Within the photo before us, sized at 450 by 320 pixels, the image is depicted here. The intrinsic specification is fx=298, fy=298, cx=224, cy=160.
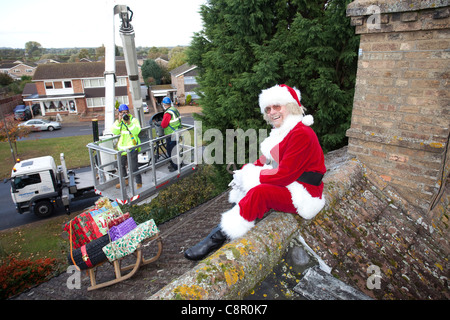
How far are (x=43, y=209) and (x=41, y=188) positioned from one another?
3.09ft

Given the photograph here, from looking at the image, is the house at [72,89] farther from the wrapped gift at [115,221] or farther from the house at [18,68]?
the house at [18,68]

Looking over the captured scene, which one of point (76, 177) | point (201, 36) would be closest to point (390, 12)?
point (201, 36)

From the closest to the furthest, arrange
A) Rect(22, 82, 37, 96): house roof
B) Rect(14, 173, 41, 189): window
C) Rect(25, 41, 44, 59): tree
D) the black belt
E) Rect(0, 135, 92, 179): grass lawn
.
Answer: the black belt
Rect(14, 173, 41, 189): window
Rect(0, 135, 92, 179): grass lawn
Rect(22, 82, 37, 96): house roof
Rect(25, 41, 44, 59): tree

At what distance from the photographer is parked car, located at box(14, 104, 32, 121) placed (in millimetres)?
36244

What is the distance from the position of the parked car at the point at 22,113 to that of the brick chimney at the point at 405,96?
138ft

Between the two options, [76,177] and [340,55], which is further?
[76,177]

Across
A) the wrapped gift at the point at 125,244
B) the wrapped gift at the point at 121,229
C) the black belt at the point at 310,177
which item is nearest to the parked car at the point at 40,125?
the wrapped gift at the point at 121,229

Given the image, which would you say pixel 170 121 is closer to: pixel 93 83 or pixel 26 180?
pixel 26 180

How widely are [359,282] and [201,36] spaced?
887cm

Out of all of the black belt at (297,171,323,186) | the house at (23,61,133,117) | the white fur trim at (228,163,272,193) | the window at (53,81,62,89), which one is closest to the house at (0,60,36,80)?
the house at (23,61,133,117)

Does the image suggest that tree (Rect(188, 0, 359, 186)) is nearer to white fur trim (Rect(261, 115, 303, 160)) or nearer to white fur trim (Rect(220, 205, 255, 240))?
white fur trim (Rect(261, 115, 303, 160))

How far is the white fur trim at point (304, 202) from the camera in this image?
2.83 m

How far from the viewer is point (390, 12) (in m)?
3.32
